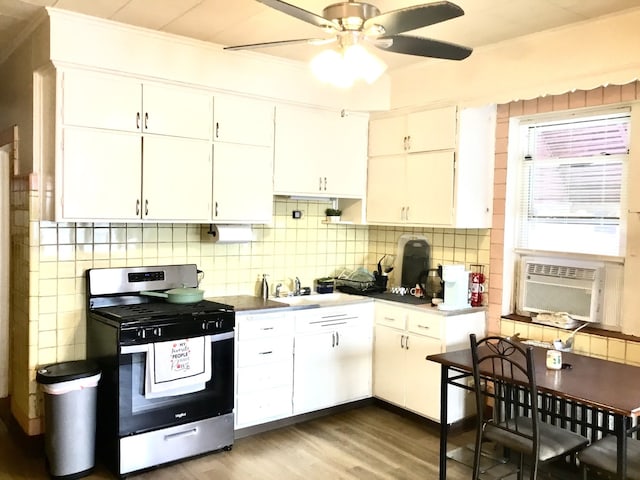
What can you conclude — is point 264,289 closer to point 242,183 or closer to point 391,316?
point 242,183

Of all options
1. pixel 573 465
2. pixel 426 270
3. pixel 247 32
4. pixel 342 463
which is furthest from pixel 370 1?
pixel 573 465

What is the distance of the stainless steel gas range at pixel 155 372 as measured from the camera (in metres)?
3.18

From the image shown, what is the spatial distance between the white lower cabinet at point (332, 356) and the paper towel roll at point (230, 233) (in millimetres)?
686

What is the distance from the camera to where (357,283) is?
467 centimetres

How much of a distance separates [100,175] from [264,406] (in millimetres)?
1862

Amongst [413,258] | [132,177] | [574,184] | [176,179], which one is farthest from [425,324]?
[132,177]

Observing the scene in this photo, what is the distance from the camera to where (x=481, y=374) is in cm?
288

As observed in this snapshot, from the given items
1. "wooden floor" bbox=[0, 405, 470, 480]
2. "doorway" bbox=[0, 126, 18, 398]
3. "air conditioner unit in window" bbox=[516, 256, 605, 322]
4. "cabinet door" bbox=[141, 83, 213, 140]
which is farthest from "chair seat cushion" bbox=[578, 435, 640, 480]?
"doorway" bbox=[0, 126, 18, 398]

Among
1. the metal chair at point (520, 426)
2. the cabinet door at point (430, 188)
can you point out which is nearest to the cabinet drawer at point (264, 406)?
the metal chair at point (520, 426)

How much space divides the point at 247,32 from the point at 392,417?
Result: 2916mm

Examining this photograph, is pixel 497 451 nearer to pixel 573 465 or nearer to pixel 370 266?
pixel 573 465

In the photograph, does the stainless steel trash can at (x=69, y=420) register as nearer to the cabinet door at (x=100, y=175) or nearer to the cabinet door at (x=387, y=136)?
the cabinet door at (x=100, y=175)

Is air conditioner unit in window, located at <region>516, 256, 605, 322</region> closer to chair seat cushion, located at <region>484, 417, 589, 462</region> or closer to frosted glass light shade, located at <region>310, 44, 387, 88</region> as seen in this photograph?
chair seat cushion, located at <region>484, 417, 589, 462</region>

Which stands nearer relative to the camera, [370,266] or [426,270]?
[426,270]
